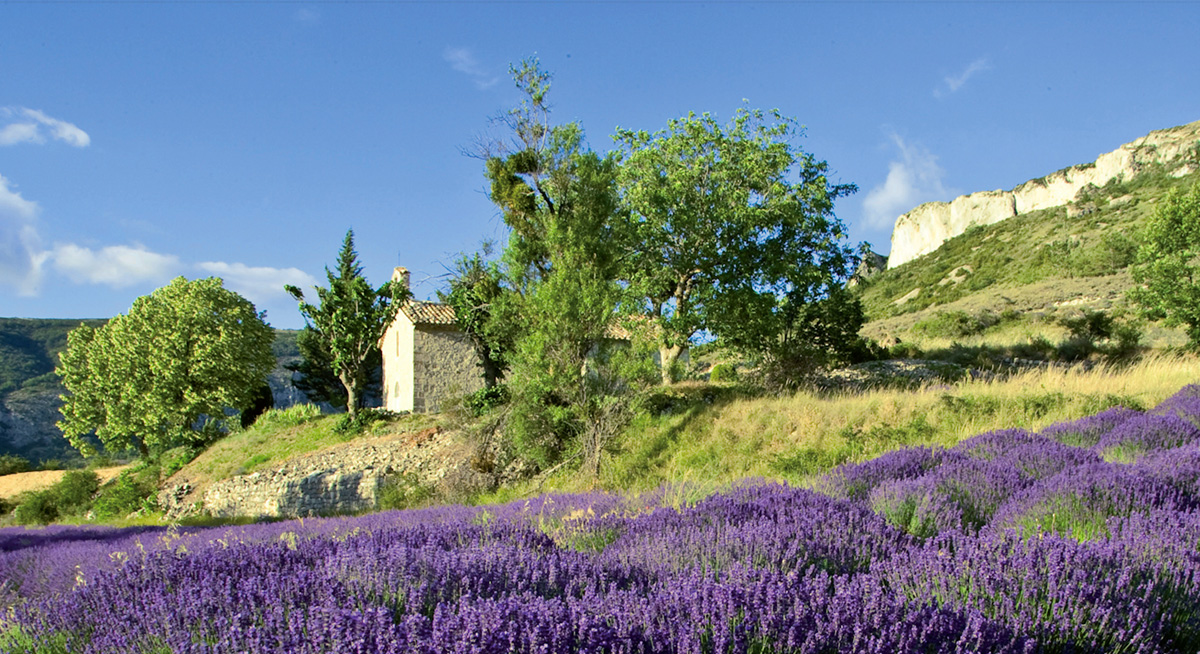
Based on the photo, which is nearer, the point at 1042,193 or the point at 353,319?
the point at 353,319

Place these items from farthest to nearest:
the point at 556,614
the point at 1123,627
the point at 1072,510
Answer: the point at 1072,510
the point at 1123,627
the point at 556,614

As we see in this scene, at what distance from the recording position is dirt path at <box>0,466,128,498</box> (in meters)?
28.6

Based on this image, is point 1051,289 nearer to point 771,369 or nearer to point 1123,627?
point 771,369

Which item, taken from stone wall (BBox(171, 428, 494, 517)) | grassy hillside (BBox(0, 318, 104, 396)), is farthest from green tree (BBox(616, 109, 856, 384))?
grassy hillside (BBox(0, 318, 104, 396))

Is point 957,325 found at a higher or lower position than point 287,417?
higher

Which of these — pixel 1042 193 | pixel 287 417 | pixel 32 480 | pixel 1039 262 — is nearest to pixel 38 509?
pixel 32 480

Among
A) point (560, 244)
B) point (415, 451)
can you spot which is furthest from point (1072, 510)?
point (415, 451)

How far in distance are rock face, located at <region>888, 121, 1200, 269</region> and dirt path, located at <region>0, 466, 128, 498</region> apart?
2752 inches

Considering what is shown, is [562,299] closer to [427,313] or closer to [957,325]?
[427,313]

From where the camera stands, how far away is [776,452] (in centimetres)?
1314

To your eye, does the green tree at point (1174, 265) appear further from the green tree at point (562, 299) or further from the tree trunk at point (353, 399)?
the tree trunk at point (353, 399)

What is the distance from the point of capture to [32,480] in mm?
30594

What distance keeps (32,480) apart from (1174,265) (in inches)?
1768

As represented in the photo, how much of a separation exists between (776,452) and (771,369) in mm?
7302
